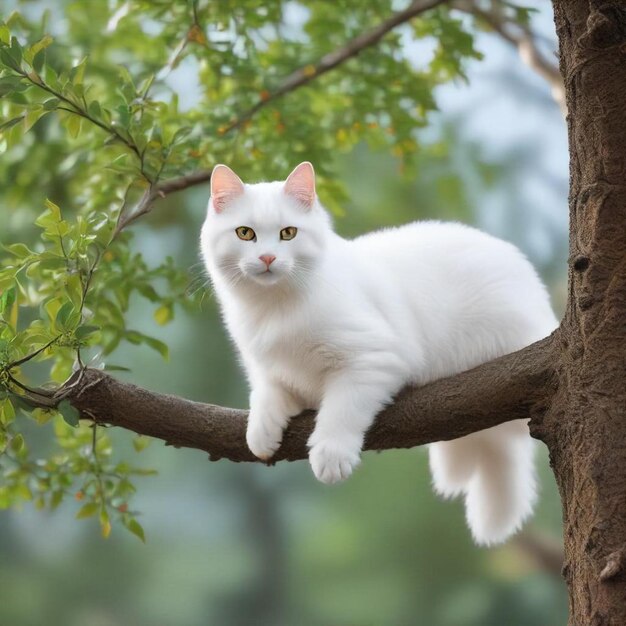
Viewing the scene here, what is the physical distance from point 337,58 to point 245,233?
1.03 m

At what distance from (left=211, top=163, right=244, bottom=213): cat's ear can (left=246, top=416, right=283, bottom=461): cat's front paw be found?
36 centimetres

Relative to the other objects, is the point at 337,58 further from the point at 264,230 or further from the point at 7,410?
the point at 7,410

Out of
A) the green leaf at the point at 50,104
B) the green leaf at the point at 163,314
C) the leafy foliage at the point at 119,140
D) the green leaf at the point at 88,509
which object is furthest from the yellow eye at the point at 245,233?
the green leaf at the point at 88,509

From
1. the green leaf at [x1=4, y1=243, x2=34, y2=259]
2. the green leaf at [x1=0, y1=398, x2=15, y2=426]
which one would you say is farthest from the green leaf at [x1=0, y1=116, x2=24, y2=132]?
the green leaf at [x1=0, y1=398, x2=15, y2=426]

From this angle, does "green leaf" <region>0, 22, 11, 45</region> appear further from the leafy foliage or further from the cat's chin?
the cat's chin

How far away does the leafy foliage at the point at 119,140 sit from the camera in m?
1.39

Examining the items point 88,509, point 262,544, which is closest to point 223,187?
point 88,509

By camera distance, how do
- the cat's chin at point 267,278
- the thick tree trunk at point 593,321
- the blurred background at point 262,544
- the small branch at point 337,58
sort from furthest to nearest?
the blurred background at point 262,544 < the small branch at point 337,58 < the cat's chin at point 267,278 < the thick tree trunk at point 593,321

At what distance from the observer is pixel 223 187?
1.45 m

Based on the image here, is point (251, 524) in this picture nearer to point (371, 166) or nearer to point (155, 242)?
point (155, 242)

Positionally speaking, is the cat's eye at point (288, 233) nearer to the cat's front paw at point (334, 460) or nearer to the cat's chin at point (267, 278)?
the cat's chin at point (267, 278)

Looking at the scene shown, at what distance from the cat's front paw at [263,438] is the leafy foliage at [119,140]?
0.27 meters

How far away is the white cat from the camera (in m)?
1.39

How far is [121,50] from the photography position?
2.96 m
